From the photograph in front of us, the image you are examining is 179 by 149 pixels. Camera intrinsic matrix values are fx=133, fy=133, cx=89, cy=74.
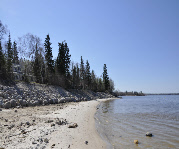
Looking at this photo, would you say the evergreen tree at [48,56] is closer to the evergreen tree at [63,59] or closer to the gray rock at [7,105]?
the evergreen tree at [63,59]

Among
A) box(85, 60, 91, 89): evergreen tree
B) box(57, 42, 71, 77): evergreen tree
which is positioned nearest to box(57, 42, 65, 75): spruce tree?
box(57, 42, 71, 77): evergreen tree

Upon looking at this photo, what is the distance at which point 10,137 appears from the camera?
5.35 m

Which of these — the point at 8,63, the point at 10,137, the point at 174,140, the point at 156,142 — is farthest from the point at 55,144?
the point at 8,63

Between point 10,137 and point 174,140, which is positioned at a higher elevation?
point 10,137

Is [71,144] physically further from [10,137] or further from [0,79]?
[0,79]

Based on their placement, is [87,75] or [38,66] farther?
[87,75]

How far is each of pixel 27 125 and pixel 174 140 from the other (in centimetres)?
762

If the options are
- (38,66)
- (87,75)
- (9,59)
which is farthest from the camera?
(87,75)

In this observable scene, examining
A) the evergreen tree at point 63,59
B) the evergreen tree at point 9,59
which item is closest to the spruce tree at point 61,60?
the evergreen tree at point 63,59

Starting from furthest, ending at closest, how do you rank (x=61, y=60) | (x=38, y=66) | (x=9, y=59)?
(x=61, y=60) < (x=38, y=66) < (x=9, y=59)

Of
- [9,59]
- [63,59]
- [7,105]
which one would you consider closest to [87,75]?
[63,59]

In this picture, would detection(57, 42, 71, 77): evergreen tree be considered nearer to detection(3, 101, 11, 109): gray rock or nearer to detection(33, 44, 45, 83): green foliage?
detection(33, 44, 45, 83): green foliage

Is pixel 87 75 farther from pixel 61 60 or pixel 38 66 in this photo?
pixel 38 66

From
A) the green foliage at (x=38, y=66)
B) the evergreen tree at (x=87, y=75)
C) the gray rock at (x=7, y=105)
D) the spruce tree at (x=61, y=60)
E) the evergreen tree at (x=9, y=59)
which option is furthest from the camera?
the evergreen tree at (x=87, y=75)
